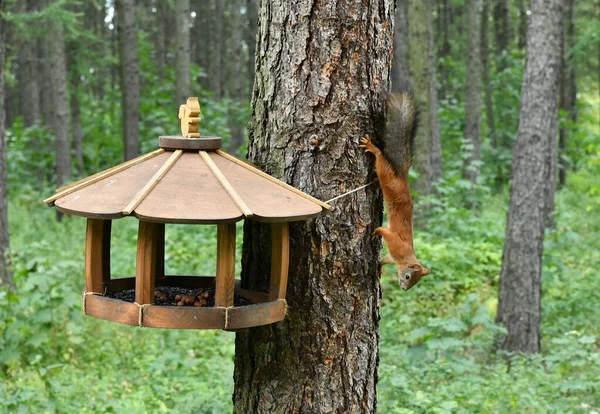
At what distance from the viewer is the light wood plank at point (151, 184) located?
219 centimetres

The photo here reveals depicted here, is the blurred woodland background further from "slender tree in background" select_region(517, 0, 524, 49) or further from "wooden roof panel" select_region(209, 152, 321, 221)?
"slender tree in background" select_region(517, 0, 524, 49)

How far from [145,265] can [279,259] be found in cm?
46

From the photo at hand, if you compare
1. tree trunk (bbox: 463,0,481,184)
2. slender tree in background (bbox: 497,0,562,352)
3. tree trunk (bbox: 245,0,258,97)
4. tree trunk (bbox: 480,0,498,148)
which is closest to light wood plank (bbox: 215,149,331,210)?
slender tree in background (bbox: 497,0,562,352)

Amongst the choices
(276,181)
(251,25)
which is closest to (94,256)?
(276,181)

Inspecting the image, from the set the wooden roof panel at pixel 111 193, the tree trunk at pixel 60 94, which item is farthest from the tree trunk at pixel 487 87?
the wooden roof panel at pixel 111 193

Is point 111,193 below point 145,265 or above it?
above

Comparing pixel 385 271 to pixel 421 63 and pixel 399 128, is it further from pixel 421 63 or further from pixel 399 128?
pixel 399 128

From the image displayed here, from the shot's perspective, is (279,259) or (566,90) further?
(566,90)

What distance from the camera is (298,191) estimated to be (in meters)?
2.48

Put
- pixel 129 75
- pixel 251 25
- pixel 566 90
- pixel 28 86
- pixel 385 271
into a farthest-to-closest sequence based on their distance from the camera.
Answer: pixel 251 25
pixel 566 90
pixel 28 86
pixel 129 75
pixel 385 271

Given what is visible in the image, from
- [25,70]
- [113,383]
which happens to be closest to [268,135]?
[113,383]

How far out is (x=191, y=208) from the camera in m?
2.20

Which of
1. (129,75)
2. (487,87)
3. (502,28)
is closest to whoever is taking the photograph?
(129,75)

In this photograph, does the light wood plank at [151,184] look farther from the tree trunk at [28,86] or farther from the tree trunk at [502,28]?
the tree trunk at [502,28]
